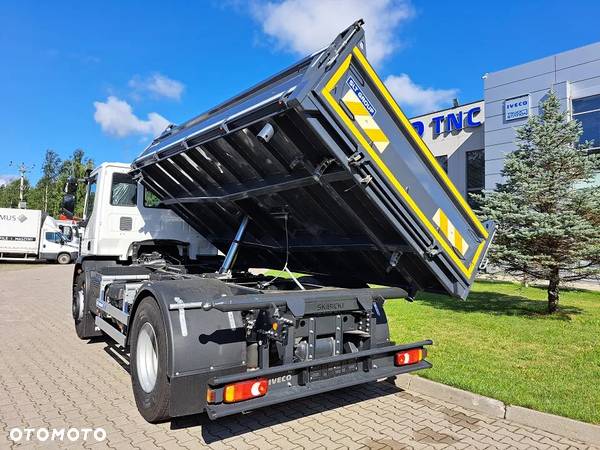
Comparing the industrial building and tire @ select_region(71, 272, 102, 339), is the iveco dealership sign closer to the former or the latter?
the industrial building

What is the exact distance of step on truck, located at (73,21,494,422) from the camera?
3418 millimetres

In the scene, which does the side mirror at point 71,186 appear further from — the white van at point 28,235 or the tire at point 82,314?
the white van at point 28,235

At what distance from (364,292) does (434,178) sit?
4.06ft

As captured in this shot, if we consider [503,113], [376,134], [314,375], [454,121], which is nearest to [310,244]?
[314,375]

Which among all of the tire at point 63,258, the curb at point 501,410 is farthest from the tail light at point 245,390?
the tire at point 63,258

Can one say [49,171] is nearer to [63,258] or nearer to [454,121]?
[63,258]

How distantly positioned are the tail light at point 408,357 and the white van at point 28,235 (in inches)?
1009

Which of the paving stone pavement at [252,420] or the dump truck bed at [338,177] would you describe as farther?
the paving stone pavement at [252,420]

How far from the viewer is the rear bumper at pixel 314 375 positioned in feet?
10.8

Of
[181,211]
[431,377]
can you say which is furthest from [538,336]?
[181,211]

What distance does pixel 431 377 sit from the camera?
5145 mm

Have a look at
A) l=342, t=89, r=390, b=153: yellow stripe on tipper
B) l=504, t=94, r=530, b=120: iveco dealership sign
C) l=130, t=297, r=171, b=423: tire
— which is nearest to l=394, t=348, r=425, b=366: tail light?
l=342, t=89, r=390, b=153: yellow stripe on tipper

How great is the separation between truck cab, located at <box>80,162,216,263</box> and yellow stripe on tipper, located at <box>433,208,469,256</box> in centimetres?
449

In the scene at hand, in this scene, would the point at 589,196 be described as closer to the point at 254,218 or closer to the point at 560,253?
the point at 560,253
